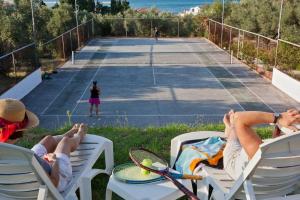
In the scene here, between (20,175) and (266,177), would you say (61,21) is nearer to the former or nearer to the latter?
(20,175)

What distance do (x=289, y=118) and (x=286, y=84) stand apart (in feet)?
41.7

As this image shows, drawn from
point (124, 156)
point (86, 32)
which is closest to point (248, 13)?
point (86, 32)

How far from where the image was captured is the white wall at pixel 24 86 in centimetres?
1333

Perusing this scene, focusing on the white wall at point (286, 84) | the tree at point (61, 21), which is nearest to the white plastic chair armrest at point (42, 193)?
the white wall at point (286, 84)

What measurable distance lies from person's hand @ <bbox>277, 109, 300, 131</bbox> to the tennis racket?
883 millimetres

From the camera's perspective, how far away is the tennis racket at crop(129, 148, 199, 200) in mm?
3016

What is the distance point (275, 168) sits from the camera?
9.36 ft

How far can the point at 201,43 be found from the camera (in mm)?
29234

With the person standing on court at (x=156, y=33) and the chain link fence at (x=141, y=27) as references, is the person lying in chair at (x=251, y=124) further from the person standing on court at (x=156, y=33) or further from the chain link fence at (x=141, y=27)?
the chain link fence at (x=141, y=27)

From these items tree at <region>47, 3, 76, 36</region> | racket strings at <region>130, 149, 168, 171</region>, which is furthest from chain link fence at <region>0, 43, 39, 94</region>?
tree at <region>47, 3, 76, 36</region>

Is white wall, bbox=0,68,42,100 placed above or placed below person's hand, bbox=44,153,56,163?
below

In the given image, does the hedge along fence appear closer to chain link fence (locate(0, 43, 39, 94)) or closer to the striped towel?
chain link fence (locate(0, 43, 39, 94))

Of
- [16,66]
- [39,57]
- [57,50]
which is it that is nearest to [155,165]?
[16,66]

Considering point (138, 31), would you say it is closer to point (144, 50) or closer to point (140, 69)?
point (144, 50)
